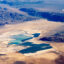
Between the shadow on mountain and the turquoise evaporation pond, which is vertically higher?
the shadow on mountain

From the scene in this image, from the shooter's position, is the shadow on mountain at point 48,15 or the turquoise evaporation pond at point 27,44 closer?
the turquoise evaporation pond at point 27,44

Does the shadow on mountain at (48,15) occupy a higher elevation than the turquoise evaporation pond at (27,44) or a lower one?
higher

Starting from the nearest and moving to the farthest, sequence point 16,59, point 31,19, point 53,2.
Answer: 1. point 16,59
2. point 31,19
3. point 53,2

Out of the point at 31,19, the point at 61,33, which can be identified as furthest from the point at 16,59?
the point at 31,19

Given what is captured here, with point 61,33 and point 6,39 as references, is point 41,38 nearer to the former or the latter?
point 61,33

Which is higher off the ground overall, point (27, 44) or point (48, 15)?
point (48, 15)

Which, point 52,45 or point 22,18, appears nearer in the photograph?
point 52,45

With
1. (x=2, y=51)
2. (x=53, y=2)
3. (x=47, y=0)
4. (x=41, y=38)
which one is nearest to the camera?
(x=2, y=51)

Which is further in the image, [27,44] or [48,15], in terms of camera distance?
[48,15]

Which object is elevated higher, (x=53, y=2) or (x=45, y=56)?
(x=53, y=2)

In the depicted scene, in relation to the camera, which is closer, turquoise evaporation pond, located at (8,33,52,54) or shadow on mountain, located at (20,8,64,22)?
turquoise evaporation pond, located at (8,33,52,54)
